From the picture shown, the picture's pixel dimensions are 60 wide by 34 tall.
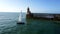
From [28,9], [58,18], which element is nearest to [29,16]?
[28,9]

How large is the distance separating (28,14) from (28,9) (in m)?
4.21

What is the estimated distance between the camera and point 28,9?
3194 inches

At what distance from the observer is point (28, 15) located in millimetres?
79000

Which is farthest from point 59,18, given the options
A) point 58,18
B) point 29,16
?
point 29,16

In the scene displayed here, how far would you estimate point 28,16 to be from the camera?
7838 cm

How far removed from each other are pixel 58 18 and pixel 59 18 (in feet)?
2.17

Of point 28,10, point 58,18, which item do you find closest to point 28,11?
point 28,10

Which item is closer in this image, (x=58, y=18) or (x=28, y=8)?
(x=58, y=18)

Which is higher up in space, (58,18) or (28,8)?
(28,8)

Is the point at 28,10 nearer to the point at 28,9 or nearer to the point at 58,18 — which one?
the point at 28,9

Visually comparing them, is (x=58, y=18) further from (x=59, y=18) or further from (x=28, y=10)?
(x=28, y=10)

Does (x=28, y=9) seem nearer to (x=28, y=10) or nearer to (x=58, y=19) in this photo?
(x=28, y=10)

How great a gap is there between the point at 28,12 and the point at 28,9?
3.01 meters

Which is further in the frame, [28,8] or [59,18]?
[28,8]
